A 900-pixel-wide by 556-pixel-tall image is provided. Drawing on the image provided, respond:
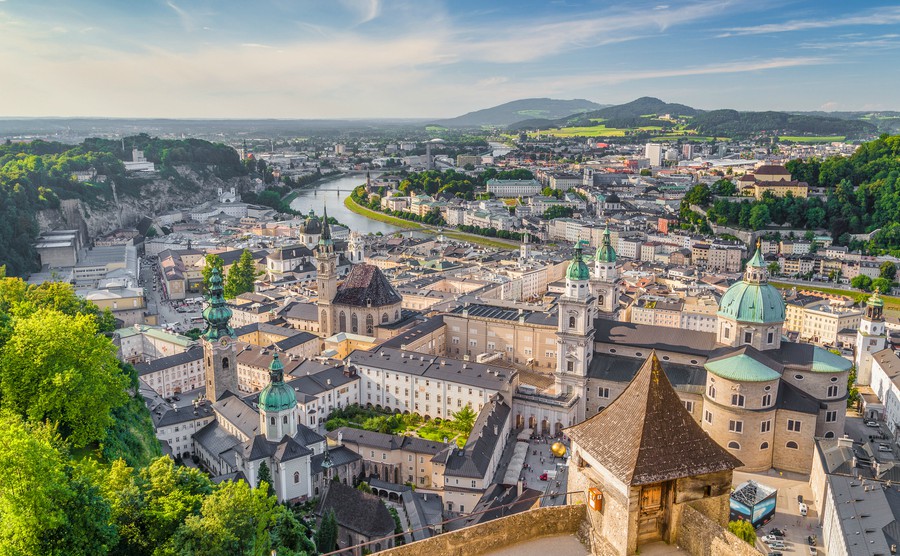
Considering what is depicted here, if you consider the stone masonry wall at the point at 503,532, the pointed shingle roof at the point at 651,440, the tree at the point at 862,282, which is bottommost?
the tree at the point at 862,282

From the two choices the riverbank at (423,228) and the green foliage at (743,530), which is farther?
the riverbank at (423,228)

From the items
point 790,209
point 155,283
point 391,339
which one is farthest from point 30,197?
point 790,209

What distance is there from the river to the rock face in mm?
14315

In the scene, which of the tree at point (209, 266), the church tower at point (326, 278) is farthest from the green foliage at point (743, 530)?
the tree at point (209, 266)

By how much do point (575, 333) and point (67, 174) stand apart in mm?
90772

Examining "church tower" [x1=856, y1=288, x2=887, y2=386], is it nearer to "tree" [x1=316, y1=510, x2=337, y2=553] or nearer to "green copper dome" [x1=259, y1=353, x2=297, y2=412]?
"green copper dome" [x1=259, y1=353, x2=297, y2=412]

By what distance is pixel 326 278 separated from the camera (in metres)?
48.0

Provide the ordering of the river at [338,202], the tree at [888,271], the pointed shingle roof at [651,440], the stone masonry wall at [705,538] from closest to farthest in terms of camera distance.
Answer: the stone masonry wall at [705,538] → the pointed shingle roof at [651,440] → the tree at [888,271] → the river at [338,202]

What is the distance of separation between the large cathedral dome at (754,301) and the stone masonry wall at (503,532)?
993 inches

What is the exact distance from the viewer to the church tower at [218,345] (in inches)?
1303

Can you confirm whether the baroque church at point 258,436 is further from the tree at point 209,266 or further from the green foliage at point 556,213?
the green foliage at point 556,213

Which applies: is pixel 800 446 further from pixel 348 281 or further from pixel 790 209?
pixel 790 209

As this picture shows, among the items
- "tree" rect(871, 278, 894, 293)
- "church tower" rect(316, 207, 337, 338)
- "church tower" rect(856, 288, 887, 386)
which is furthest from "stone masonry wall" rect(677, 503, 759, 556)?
"tree" rect(871, 278, 894, 293)

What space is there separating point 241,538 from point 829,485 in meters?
20.7
